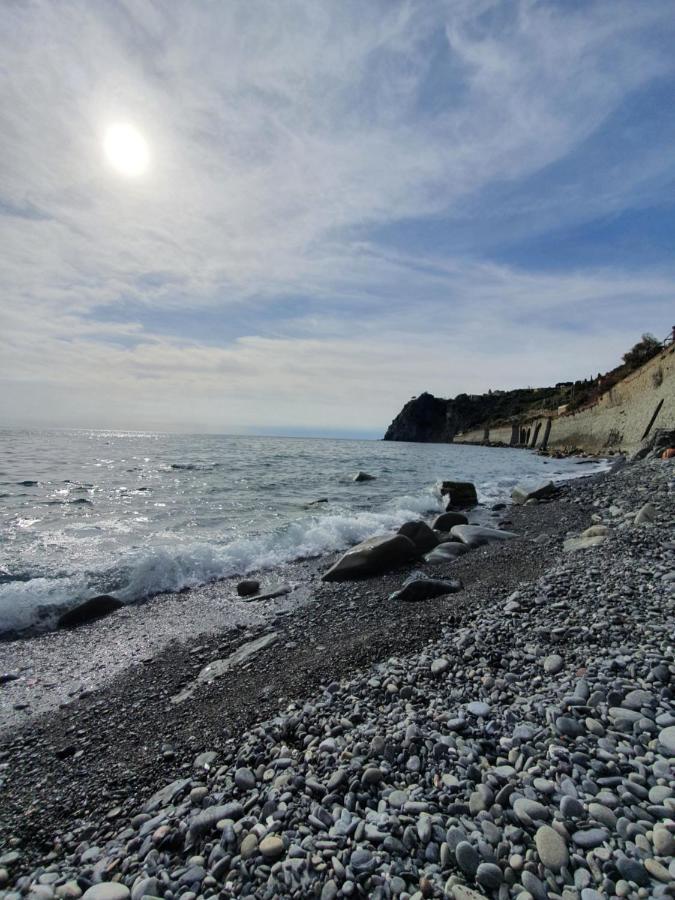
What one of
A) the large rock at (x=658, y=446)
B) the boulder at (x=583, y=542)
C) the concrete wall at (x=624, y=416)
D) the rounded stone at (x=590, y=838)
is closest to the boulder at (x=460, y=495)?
the boulder at (x=583, y=542)

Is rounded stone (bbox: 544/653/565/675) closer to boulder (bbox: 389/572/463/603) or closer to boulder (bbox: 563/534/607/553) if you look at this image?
boulder (bbox: 389/572/463/603)

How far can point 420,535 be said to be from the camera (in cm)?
1076

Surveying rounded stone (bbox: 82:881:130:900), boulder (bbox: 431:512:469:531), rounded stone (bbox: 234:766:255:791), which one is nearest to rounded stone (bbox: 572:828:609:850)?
rounded stone (bbox: 234:766:255:791)

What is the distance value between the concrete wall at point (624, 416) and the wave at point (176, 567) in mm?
24051

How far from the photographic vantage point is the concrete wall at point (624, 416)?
2750 centimetres

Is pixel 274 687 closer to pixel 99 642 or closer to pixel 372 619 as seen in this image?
pixel 372 619

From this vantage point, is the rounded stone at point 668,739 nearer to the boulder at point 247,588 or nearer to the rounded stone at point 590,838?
the rounded stone at point 590,838

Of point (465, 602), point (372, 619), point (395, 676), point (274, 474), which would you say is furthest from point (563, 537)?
point (274, 474)

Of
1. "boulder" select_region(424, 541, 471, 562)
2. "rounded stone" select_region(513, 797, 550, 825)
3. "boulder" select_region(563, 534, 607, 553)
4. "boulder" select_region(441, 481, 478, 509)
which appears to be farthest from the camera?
"boulder" select_region(441, 481, 478, 509)

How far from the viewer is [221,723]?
157 inches

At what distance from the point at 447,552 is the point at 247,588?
4.54m

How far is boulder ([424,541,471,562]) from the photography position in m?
9.52

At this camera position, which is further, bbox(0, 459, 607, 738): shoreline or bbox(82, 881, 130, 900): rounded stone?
bbox(0, 459, 607, 738): shoreline

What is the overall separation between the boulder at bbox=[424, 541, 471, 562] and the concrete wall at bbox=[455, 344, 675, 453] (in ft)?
74.8
